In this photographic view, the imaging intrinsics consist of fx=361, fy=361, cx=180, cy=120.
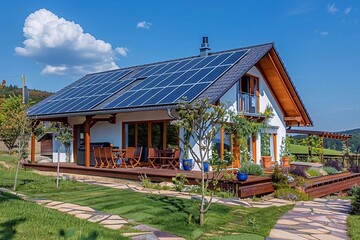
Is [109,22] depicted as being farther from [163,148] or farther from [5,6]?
[163,148]

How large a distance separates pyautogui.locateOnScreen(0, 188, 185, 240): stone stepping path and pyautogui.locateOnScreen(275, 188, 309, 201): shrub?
17.2ft

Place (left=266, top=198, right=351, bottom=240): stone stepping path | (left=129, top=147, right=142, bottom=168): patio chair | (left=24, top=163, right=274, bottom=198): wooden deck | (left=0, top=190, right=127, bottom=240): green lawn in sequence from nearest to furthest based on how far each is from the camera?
(left=0, top=190, right=127, bottom=240): green lawn
(left=266, top=198, right=351, bottom=240): stone stepping path
(left=24, top=163, right=274, bottom=198): wooden deck
(left=129, top=147, right=142, bottom=168): patio chair

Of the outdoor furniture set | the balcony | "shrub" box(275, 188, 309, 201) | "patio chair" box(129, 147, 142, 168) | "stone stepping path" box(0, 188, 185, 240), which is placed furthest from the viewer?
the balcony

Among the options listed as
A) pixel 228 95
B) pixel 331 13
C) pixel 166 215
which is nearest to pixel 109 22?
pixel 228 95

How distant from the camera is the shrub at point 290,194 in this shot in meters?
9.59

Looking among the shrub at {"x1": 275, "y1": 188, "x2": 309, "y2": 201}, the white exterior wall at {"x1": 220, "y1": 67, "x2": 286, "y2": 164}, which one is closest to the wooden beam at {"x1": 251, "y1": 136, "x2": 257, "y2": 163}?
the white exterior wall at {"x1": 220, "y1": 67, "x2": 286, "y2": 164}

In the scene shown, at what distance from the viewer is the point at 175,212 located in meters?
6.43

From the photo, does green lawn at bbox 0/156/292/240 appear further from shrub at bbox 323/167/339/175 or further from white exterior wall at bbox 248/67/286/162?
white exterior wall at bbox 248/67/286/162

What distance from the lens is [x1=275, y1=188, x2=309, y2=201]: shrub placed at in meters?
9.59

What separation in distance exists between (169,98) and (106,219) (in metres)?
6.41

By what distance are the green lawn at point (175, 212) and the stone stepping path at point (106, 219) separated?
205 mm

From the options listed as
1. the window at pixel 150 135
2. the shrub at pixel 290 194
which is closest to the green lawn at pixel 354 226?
the shrub at pixel 290 194

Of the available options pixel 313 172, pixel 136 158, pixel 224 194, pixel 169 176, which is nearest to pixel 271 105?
pixel 313 172

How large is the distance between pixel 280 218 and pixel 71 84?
16720 mm
